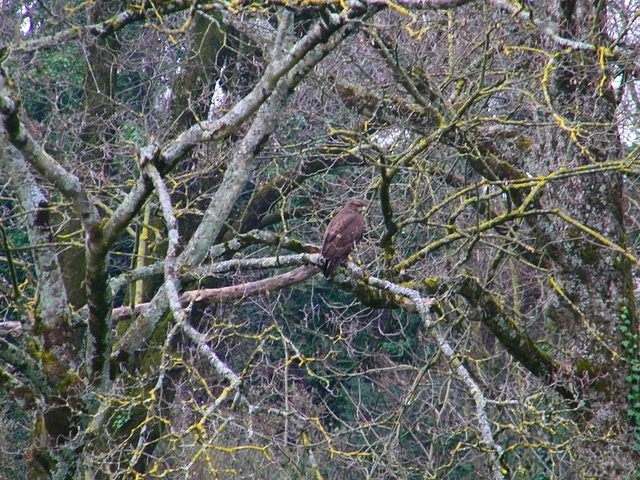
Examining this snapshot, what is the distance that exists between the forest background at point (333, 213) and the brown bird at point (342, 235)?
12 cm

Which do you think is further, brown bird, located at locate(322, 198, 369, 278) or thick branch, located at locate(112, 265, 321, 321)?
thick branch, located at locate(112, 265, 321, 321)

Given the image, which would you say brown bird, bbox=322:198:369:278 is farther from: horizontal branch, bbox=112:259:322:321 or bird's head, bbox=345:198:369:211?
horizontal branch, bbox=112:259:322:321

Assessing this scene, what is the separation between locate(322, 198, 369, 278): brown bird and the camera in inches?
236

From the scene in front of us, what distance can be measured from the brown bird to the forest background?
0.12m

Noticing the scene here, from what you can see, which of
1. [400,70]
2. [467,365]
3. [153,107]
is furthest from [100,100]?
[467,365]

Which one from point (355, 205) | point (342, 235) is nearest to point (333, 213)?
point (355, 205)

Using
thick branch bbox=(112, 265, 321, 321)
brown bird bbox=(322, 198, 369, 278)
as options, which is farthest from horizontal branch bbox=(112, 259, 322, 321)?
brown bird bbox=(322, 198, 369, 278)

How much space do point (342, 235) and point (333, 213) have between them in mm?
2069

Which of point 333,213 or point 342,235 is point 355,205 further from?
point 333,213

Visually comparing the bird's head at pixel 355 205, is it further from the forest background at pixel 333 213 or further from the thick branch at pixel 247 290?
the thick branch at pixel 247 290

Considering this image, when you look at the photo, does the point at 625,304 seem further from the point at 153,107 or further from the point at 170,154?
the point at 153,107

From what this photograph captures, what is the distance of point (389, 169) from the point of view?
17.7 feet

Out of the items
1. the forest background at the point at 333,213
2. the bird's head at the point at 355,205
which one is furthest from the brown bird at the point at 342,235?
the forest background at the point at 333,213

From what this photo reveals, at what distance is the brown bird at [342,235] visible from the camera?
5.99 metres
